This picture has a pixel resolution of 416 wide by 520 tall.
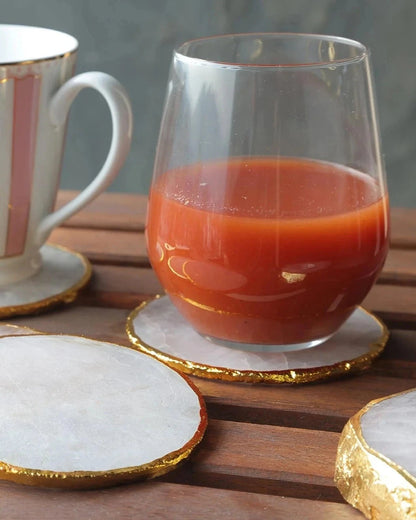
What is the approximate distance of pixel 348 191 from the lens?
1.77 feet

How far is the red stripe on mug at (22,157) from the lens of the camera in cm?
62

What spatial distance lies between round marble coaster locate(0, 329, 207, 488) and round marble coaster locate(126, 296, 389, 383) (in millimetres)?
34

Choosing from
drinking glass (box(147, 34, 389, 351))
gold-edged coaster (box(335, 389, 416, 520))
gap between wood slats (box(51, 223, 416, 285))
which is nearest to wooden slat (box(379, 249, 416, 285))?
gap between wood slats (box(51, 223, 416, 285))

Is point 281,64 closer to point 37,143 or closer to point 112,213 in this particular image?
point 37,143

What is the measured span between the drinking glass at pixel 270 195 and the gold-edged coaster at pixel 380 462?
99mm

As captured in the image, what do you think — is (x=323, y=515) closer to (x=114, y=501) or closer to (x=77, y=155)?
(x=114, y=501)

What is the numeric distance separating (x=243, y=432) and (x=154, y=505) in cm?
8

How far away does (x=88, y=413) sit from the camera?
47 cm

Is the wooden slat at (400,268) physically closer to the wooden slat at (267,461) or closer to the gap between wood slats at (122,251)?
the gap between wood slats at (122,251)

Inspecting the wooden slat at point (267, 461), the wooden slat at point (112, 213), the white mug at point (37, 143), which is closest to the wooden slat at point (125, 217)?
the wooden slat at point (112, 213)

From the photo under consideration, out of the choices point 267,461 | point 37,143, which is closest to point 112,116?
point 37,143

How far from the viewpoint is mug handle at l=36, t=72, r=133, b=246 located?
0.63 metres

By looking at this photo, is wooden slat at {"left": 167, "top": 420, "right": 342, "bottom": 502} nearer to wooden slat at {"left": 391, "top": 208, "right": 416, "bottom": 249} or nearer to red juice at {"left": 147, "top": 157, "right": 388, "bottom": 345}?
red juice at {"left": 147, "top": 157, "right": 388, "bottom": 345}

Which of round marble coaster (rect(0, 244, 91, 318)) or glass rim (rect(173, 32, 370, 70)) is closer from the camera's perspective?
glass rim (rect(173, 32, 370, 70))
